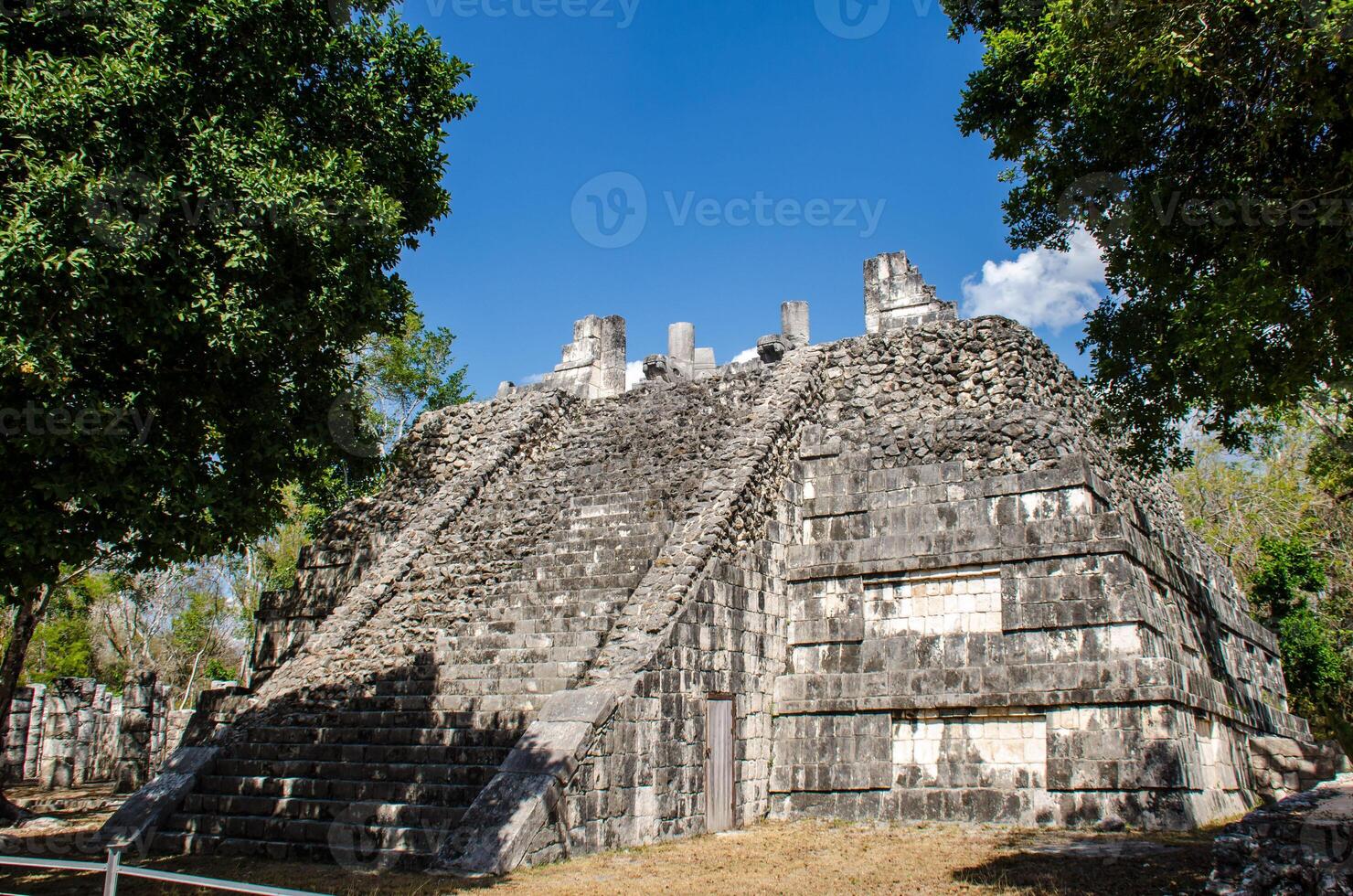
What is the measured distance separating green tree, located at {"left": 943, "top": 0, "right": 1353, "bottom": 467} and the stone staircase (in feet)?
23.4

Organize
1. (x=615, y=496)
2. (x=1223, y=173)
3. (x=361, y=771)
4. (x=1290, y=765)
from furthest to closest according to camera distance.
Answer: (x=615, y=496) → (x=1290, y=765) → (x=361, y=771) → (x=1223, y=173)

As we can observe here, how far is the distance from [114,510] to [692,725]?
679 centimetres

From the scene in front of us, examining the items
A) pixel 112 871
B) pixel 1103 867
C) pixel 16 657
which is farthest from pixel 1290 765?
pixel 16 657

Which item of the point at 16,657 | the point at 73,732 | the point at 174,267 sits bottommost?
the point at 73,732

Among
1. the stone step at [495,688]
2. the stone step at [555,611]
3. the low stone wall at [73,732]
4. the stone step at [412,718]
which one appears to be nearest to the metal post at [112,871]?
the stone step at [412,718]

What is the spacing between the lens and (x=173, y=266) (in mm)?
7496

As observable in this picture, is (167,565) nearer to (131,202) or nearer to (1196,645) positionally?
(131,202)

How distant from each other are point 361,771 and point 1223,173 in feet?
35.1

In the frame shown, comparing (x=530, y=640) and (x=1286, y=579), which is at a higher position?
(x=1286, y=579)

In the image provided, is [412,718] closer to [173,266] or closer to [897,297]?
[173,266]

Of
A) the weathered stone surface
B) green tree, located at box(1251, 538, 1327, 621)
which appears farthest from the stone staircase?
green tree, located at box(1251, 538, 1327, 621)

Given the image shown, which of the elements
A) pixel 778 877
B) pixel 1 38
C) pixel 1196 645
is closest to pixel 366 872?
pixel 778 877

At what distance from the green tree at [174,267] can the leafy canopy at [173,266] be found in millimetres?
19

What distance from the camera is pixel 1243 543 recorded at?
94.3 ft
